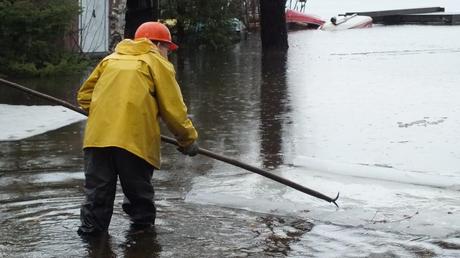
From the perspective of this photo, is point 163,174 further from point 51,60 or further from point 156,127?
point 51,60

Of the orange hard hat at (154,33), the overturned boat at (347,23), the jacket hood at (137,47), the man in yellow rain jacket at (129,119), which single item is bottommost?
the overturned boat at (347,23)

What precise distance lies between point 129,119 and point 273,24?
18124 mm

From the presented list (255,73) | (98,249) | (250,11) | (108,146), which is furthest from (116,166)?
(250,11)

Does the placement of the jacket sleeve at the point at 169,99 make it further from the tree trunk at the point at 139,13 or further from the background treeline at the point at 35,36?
the tree trunk at the point at 139,13

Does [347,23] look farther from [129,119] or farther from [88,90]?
[129,119]

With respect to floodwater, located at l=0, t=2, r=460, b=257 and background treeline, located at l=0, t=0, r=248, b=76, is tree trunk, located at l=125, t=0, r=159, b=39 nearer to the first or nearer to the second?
background treeline, located at l=0, t=0, r=248, b=76

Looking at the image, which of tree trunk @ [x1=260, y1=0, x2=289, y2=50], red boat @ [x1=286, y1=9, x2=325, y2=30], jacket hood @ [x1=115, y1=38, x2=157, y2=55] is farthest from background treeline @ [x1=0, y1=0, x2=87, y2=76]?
red boat @ [x1=286, y1=9, x2=325, y2=30]

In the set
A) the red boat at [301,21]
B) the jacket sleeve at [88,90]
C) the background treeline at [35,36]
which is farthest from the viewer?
the red boat at [301,21]

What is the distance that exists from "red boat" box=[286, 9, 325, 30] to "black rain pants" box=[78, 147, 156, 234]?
3322cm

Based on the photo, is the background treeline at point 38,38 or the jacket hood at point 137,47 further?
the background treeline at point 38,38

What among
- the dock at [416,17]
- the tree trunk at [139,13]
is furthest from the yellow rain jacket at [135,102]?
the dock at [416,17]

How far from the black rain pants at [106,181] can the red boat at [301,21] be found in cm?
3322

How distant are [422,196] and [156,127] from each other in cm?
259

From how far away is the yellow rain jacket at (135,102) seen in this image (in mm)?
5062
